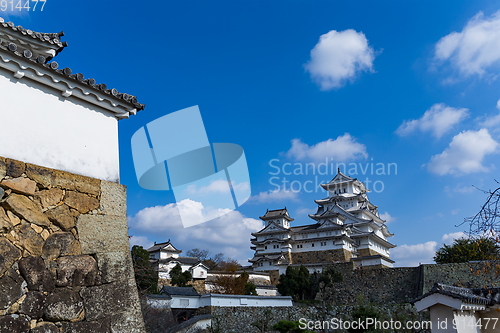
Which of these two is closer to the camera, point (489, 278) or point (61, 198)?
point (61, 198)

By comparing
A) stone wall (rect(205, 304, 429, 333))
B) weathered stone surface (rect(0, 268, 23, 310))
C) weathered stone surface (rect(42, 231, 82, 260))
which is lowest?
stone wall (rect(205, 304, 429, 333))

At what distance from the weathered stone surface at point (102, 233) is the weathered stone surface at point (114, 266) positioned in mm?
58

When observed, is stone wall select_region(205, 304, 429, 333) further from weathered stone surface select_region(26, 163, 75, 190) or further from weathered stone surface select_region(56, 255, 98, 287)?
weathered stone surface select_region(26, 163, 75, 190)

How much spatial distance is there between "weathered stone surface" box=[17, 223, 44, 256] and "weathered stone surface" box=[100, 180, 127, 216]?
2.42 feet

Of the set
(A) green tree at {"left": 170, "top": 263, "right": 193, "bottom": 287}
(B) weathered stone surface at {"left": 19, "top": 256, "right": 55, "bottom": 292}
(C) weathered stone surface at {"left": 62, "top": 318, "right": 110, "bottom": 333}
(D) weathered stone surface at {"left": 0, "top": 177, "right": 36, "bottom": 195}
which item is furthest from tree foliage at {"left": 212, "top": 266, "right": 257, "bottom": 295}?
(D) weathered stone surface at {"left": 0, "top": 177, "right": 36, "bottom": 195}

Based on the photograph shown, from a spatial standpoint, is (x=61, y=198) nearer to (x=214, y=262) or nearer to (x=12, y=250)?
(x=12, y=250)

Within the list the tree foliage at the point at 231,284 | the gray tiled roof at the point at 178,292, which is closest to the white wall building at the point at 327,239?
the tree foliage at the point at 231,284

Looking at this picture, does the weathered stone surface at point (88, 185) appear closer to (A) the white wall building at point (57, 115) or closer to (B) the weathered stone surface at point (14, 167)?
(A) the white wall building at point (57, 115)

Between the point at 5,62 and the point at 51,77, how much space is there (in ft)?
1.39

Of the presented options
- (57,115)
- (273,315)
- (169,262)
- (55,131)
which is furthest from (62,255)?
(169,262)

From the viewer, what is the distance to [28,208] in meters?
3.35

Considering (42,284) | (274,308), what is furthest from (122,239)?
(274,308)

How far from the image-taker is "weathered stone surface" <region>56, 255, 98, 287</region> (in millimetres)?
3432

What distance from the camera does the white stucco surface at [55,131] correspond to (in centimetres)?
341
